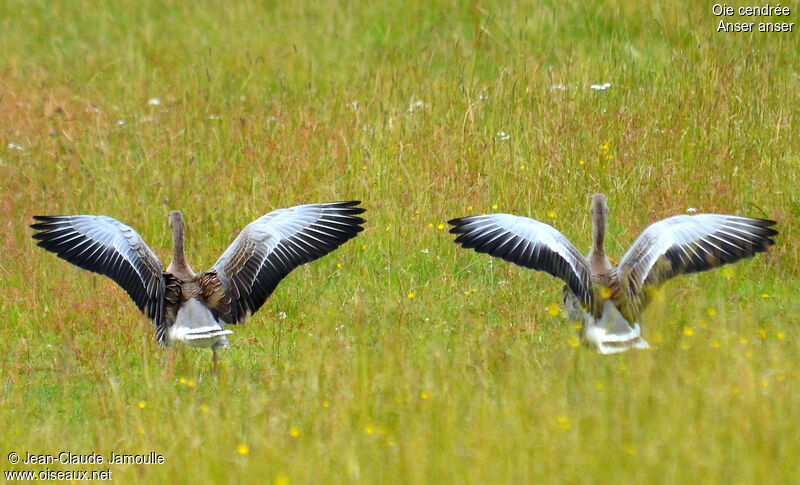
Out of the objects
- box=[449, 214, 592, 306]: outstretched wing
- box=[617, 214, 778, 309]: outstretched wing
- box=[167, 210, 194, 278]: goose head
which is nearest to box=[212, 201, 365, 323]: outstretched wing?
box=[167, 210, 194, 278]: goose head

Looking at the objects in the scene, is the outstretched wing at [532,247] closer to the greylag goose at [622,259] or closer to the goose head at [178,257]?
the greylag goose at [622,259]

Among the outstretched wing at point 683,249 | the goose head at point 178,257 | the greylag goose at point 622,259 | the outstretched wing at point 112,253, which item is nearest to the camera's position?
the greylag goose at point 622,259

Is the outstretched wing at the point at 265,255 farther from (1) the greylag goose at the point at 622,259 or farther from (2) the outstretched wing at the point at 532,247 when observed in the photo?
(1) the greylag goose at the point at 622,259

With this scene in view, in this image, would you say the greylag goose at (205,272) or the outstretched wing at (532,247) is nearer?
the outstretched wing at (532,247)

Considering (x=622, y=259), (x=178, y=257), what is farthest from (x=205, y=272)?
(x=622, y=259)

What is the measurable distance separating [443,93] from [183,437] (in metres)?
6.76

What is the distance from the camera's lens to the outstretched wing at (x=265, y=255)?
7.49 meters

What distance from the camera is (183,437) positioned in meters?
5.20

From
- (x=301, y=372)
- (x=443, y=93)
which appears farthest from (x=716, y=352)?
(x=443, y=93)

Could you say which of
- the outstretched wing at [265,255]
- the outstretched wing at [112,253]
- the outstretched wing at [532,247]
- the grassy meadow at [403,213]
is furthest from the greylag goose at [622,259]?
the outstretched wing at [112,253]

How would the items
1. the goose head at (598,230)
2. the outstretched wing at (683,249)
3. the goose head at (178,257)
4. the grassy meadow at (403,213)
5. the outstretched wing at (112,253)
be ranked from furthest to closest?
the goose head at (178,257), the outstretched wing at (112,253), the goose head at (598,230), the outstretched wing at (683,249), the grassy meadow at (403,213)

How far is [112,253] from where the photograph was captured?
720 centimetres

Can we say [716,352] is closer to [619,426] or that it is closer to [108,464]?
[619,426]

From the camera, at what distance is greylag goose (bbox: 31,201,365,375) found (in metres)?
7.18
